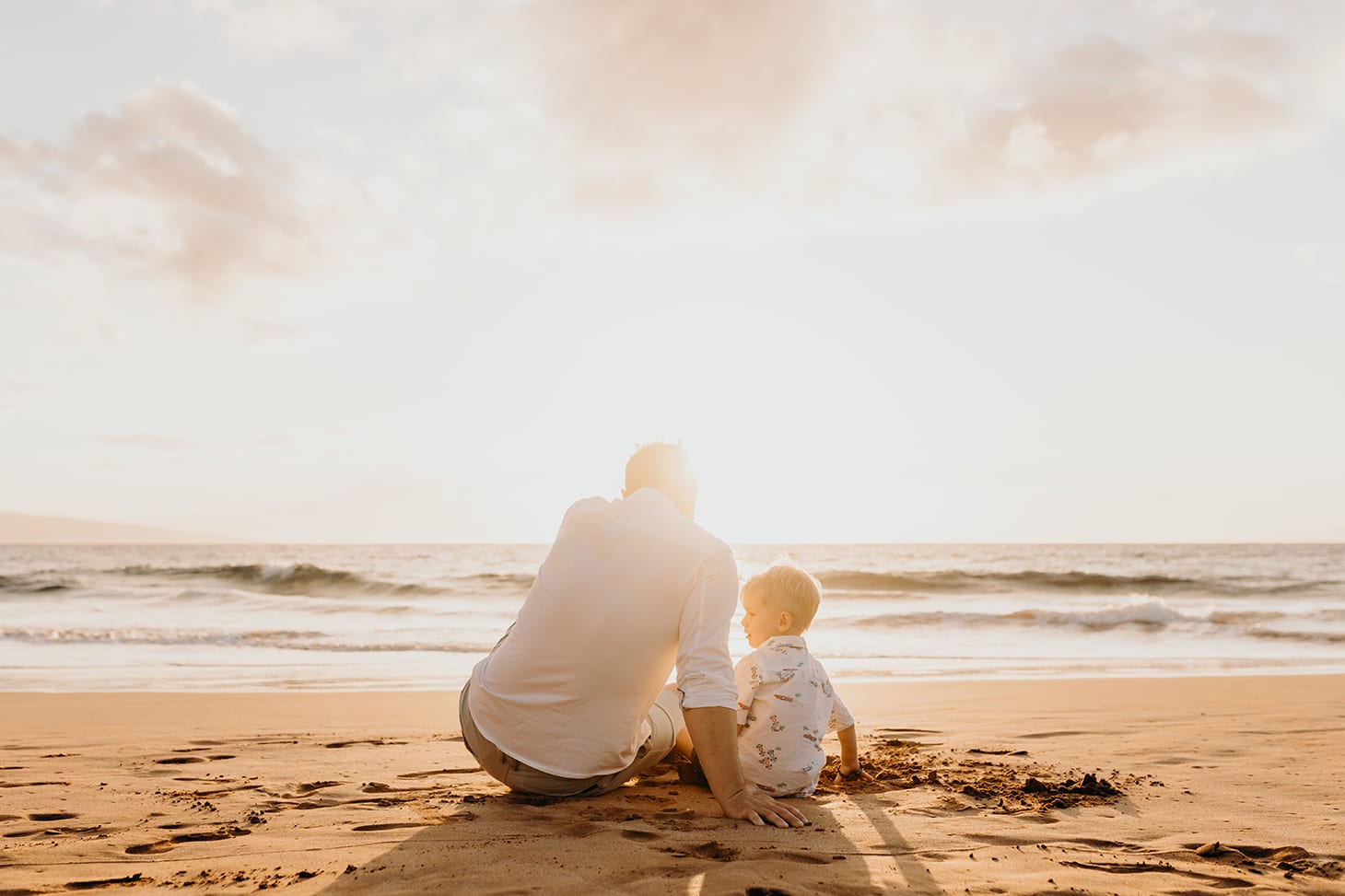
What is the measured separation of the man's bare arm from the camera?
319cm

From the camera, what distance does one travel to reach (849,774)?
420cm

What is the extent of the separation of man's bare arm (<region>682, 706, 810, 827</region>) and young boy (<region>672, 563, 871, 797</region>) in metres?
0.27

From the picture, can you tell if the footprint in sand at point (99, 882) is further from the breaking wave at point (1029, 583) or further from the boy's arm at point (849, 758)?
the breaking wave at point (1029, 583)

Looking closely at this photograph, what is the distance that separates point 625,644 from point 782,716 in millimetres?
882

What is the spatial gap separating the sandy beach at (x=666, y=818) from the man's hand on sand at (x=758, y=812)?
10 centimetres

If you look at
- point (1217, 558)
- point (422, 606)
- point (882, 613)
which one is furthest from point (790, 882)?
point (1217, 558)

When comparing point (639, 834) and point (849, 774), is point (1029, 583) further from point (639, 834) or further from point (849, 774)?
point (639, 834)

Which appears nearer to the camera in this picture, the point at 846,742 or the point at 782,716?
the point at 782,716

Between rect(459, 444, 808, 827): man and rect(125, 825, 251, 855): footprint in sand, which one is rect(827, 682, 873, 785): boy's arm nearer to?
rect(459, 444, 808, 827): man

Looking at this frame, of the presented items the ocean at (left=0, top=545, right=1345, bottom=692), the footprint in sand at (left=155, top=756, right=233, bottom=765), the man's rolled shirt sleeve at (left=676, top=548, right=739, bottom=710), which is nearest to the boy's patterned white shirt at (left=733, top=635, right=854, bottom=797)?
the man's rolled shirt sleeve at (left=676, top=548, right=739, bottom=710)

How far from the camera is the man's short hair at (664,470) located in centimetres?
327

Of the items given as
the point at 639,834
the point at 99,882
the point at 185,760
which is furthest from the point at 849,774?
the point at 185,760

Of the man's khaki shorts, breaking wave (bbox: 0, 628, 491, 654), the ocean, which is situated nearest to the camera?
the man's khaki shorts

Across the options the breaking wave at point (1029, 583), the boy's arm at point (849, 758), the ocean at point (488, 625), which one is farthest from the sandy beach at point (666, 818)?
the breaking wave at point (1029, 583)
